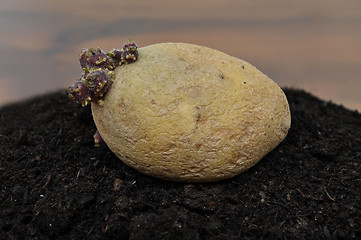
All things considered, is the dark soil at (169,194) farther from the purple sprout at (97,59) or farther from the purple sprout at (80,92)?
the purple sprout at (97,59)

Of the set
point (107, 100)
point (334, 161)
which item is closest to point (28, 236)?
point (107, 100)

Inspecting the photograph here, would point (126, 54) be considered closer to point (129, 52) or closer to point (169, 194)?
point (129, 52)

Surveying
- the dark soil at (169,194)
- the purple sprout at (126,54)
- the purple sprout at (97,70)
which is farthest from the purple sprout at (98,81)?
the dark soil at (169,194)

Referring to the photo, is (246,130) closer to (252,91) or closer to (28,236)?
(252,91)

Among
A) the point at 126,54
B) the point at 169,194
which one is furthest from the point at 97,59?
the point at 169,194

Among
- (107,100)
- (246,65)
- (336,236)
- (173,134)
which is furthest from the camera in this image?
(246,65)

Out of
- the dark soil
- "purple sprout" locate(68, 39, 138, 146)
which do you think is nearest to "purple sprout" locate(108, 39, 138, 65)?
"purple sprout" locate(68, 39, 138, 146)
